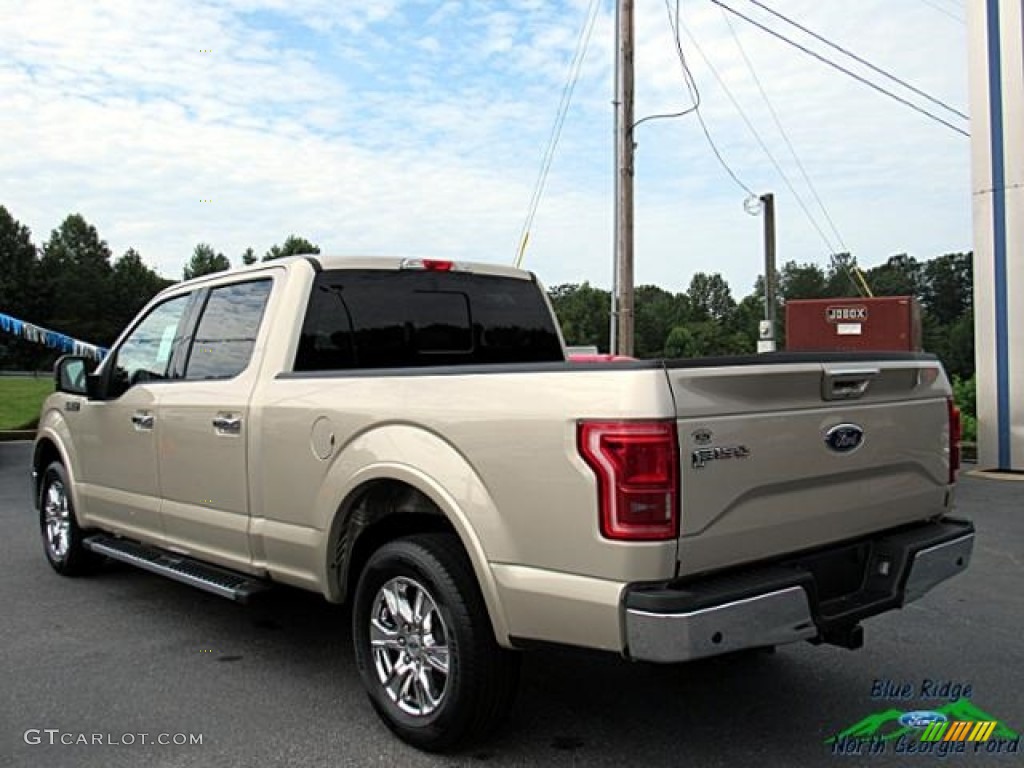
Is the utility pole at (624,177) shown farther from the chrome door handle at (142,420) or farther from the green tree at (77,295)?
the green tree at (77,295)

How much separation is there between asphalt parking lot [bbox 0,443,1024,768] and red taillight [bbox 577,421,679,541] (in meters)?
0.54

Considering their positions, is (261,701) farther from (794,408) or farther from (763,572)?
(794,408)

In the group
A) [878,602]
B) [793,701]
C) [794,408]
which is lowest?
[793,701]

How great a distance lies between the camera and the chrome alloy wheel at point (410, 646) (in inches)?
131

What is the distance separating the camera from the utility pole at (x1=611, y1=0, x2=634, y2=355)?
1205 centimetres

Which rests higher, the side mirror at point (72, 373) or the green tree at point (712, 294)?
the green tree at point (712, 294)

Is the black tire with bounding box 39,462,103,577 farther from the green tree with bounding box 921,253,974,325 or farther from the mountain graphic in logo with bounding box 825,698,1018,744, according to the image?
the green tree with bounding box 921,253,974,325

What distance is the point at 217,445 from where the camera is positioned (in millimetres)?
4414

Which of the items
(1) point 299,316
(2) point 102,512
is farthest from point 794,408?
(2) point 102,512

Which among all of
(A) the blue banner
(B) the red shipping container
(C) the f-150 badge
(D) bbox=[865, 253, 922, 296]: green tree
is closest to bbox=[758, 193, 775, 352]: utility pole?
(B) the red shipping container

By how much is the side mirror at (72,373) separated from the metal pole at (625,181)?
297 inches

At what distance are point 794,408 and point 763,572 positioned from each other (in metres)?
0.57

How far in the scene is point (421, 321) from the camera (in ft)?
15.6

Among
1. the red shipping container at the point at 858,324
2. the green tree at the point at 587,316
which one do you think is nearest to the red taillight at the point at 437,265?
the red shipping container at the point at 858,324
